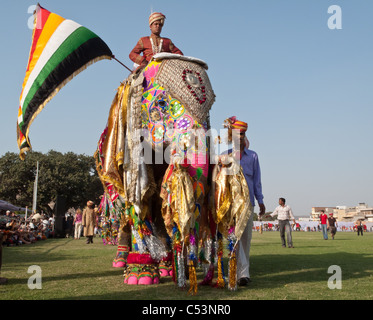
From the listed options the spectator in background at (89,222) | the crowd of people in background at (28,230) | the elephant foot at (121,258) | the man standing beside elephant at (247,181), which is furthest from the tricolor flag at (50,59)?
the spectator in background at (89,222)

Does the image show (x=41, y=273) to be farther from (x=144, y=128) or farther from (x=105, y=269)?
(x=144, y=128)

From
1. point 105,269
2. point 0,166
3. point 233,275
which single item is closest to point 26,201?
point 0,166

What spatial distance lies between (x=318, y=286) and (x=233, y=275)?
47.3 inches

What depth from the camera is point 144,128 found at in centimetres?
525

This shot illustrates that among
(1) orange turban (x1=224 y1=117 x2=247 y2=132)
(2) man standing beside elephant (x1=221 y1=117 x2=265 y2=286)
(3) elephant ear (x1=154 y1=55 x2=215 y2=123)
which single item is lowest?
(2) man standing beside elephant (x1=221 y1=117 x2=265 y2=286)

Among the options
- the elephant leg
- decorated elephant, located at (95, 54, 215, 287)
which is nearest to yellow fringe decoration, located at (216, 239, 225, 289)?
decorated elephant, located at (95, 54, 215, 287)

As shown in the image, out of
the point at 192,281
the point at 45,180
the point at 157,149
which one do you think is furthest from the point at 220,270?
the point at 45,180

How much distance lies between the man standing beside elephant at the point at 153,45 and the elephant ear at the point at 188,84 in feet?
2.18

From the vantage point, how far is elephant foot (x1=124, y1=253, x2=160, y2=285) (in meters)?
5.18

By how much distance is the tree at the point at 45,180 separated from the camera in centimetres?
4866

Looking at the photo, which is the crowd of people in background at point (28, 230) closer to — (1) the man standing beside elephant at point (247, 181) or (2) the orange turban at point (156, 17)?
(1) the man standing beside elephant at point (247, 181)

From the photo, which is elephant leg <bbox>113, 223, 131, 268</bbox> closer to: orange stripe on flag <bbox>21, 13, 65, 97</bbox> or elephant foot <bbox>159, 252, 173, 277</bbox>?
elephant foot <bbox>159, 252, 173, 277</bbox>
